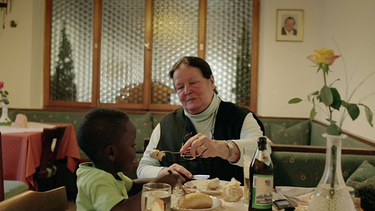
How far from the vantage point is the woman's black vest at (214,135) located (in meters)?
1.86

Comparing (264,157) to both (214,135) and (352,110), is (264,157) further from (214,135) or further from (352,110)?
(214,135)

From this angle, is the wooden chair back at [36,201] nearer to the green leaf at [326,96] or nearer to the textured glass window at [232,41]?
the green leaf at [326,96]

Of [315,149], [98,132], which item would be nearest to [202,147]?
[98,132]

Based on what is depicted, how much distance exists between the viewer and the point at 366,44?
2832mm

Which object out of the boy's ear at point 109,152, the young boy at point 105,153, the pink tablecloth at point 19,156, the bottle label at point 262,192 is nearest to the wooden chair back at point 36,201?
the young boy at point 105,153

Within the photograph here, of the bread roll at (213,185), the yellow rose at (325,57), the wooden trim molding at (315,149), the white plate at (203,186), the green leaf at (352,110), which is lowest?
the white plate at (203,186)

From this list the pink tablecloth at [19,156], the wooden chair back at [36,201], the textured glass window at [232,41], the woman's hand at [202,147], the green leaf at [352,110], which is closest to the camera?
the green leaf at [352,110]

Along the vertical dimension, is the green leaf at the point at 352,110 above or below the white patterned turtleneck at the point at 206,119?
above

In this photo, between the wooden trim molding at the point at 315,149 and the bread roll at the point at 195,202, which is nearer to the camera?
the bread roll at the point at 195,202

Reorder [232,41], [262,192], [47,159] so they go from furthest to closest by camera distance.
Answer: [232,41]
[47,159]
[262,192]

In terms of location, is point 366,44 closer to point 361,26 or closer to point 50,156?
point 361,26

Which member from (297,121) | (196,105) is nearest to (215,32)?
(297,121)

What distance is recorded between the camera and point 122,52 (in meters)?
4.80

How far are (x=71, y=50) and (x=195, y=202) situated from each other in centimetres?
418
